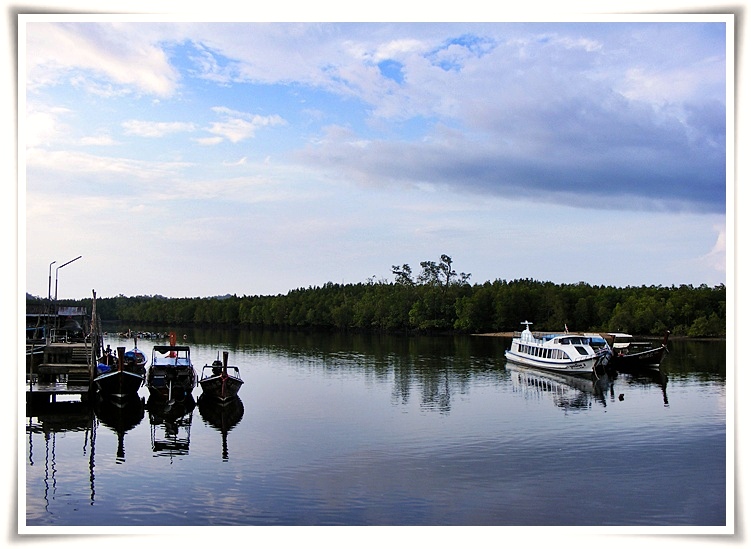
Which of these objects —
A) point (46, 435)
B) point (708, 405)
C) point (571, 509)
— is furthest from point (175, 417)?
point (708, 405)

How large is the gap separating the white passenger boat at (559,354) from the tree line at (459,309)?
32.9m

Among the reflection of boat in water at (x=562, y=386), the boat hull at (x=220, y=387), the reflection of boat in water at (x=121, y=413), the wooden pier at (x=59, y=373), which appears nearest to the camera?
the reflection of boat in water at (x=121, y=413)

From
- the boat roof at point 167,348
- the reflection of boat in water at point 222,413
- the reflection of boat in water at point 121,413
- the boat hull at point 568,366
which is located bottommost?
the reflection of boat in water at point 222,413

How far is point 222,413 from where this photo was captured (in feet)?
102

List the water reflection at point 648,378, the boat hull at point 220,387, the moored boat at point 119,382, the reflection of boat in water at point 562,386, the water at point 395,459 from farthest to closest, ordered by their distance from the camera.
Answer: the water reflection at point 648,378, the reflection of boat in water at point 562,386, the boat hull at point 220,387, the moored boat at point 119,382, the water at point 395,459

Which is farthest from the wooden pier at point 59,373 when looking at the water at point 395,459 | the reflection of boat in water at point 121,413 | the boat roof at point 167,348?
the boat roof at point 167,348

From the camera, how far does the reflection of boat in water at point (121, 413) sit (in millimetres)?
27344

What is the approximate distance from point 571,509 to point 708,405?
1914 centimetres

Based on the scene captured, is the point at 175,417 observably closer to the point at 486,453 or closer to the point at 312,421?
the point at 312,421

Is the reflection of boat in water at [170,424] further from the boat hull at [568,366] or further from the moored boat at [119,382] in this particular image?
the boat hull at [568,366]

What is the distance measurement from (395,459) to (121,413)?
14.1 m

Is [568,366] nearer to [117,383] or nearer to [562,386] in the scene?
[562,386]

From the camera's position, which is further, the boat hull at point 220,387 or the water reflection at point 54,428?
the boat hull at point 220,387
